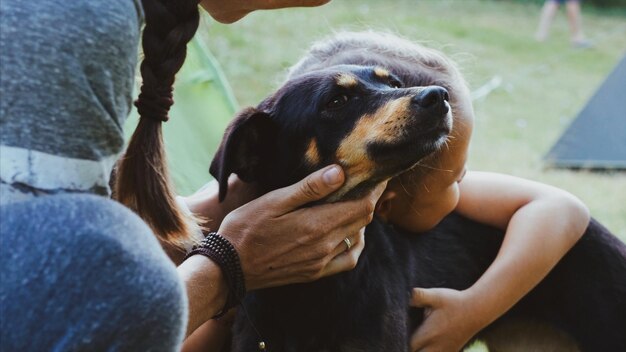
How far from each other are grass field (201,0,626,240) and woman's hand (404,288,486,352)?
2.06 metres

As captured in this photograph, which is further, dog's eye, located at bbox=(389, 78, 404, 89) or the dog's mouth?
dog's eye, located at bbox=(389, 78, 404, 89)

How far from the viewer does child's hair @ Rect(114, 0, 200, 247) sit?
1.49 metres

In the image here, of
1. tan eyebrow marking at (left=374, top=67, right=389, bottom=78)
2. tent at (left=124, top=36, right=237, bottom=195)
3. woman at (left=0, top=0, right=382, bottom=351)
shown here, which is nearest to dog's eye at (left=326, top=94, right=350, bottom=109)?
tan eyebrow marking at (left=374, top=67, right=389, bottom=78)

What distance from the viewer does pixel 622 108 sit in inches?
212

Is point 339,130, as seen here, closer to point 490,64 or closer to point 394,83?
point 394,83

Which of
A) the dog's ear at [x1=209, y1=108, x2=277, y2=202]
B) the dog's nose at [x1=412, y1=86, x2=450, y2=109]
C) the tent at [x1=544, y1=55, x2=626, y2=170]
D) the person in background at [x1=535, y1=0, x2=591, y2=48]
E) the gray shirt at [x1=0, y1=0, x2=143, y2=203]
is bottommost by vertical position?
the person in background at [x1=535, y1=0, x2=591, y2=48]

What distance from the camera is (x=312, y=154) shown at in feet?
6.61

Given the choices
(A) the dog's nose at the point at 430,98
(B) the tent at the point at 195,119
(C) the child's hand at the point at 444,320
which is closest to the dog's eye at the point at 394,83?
(A) the dog's nose at the point at 430,98

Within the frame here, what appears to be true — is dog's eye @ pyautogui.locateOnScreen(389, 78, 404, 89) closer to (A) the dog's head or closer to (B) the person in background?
(A) the dog's head

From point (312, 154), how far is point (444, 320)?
0.68 meters

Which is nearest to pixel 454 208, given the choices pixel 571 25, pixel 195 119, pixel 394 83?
pixel 394 83

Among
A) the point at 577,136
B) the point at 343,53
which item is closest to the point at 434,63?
the point at 343,53

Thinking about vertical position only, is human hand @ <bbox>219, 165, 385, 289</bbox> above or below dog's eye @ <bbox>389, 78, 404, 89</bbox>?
below

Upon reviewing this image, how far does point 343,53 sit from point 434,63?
273 millimetres
